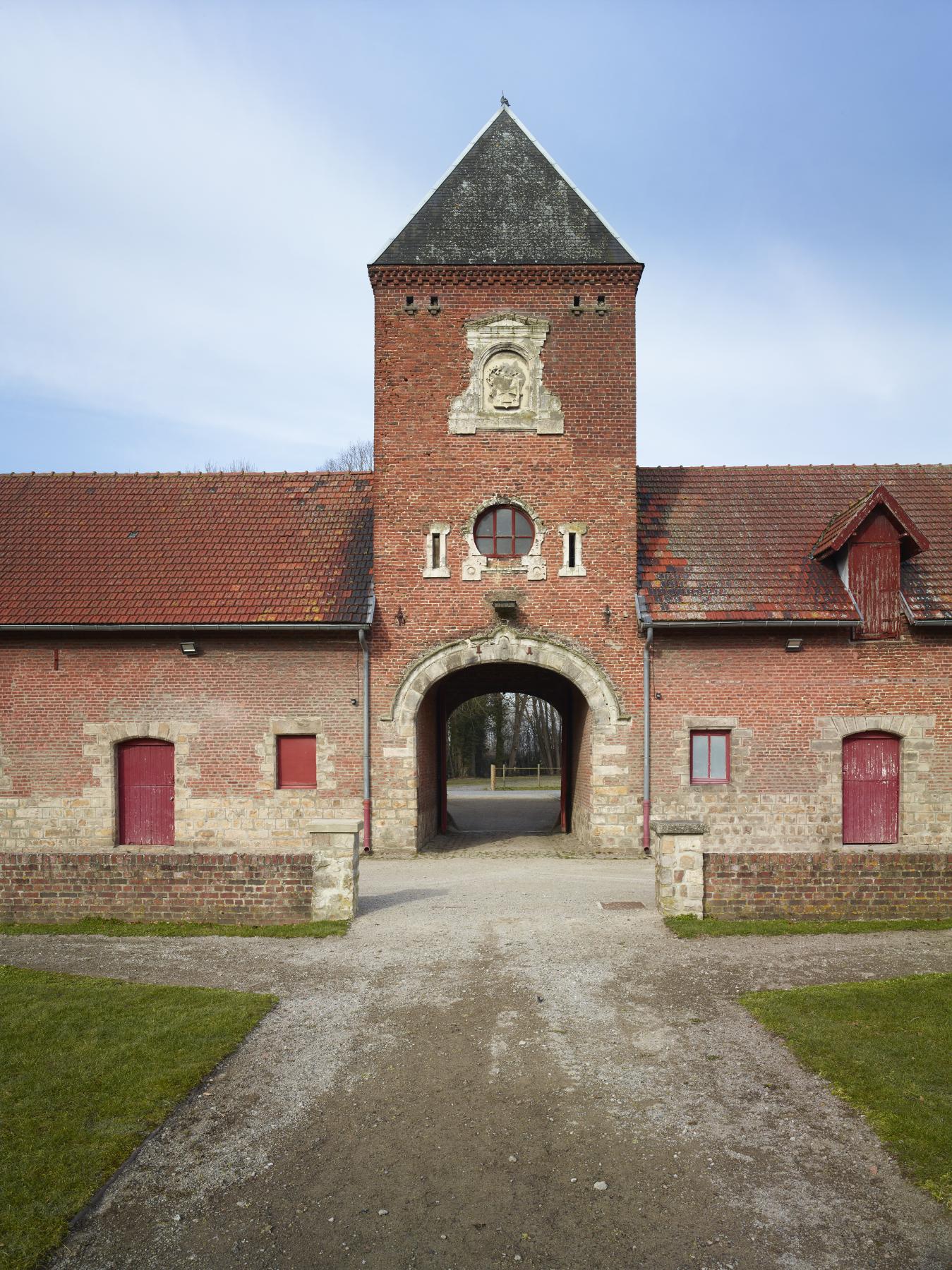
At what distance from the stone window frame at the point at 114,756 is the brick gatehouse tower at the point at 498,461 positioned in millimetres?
3382

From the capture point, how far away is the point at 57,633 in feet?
50.0

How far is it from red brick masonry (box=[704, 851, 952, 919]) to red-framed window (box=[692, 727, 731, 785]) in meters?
4.76

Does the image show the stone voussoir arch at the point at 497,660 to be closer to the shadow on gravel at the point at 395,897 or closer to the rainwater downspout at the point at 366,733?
the rainwater downspout at the point at 366,733

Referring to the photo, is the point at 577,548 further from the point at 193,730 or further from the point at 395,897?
the point at 193,730

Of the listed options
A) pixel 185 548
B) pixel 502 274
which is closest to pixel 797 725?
pixel 502 274

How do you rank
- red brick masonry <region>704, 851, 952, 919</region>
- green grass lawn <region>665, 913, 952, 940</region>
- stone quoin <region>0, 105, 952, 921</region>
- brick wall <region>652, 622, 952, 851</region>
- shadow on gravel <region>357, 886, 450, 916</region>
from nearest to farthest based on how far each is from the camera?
green grass lawn <region>665, 913, 952, 940</region>, red brick masonry <region>704, 851, 952, 919</region>, shadow on gravel <region>357, 886, 450, 916</region>, brick wall <region>652, 622, 952, 851</region>, stone quoin <region>0, 105, 952, 921</region>

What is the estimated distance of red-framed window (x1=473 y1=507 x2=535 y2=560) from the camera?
15516mm

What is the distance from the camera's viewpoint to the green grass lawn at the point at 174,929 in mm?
9805

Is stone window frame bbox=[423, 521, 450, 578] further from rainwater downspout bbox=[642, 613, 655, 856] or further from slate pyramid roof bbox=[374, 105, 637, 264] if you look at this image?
slate pyramid roof bbox=[374, 105, 637, 264]

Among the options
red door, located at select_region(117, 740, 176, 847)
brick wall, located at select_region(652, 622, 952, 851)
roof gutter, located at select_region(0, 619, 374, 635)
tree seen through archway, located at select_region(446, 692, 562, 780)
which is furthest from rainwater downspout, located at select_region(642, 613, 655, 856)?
tree seen through archway, located at select_region(446, 692, 562, 780)

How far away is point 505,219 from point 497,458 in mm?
4565

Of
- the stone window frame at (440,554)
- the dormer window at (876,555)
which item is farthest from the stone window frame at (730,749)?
the stone window frame at (440,554)

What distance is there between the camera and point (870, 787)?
585 inches

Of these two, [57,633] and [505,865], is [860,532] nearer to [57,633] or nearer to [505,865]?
[505,865]
